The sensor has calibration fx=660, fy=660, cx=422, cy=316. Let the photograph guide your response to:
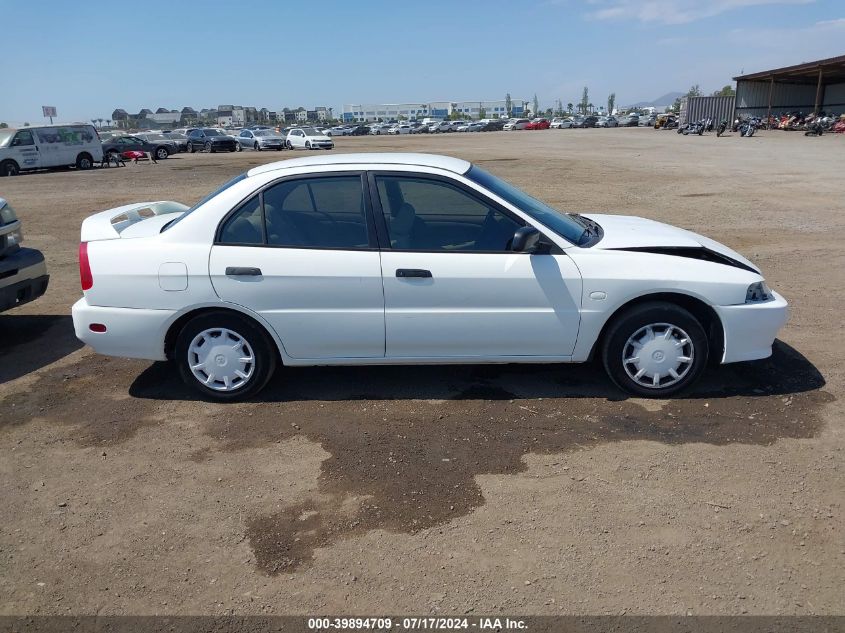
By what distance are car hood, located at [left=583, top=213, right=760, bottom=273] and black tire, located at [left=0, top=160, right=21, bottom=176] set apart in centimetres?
2717

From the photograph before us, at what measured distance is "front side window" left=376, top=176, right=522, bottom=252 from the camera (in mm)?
4492

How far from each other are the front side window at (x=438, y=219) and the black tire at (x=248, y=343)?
45.6 inches

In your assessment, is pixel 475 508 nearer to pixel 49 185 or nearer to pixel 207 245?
pixel 207 245

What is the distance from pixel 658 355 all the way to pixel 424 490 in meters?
1.94

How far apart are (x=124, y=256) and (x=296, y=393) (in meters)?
1.54

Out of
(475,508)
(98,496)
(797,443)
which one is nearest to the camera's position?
(475,508)

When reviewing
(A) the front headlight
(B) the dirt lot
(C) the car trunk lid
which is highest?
(C) the car trunk lid

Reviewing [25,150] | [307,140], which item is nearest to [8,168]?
[25,150]

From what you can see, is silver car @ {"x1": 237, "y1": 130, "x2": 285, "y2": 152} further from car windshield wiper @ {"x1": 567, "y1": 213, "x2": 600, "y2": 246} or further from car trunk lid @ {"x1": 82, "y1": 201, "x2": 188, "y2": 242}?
car windshield wiper @ {"x1": 567, "y1": 213, "x2": 600, "y2": 246}

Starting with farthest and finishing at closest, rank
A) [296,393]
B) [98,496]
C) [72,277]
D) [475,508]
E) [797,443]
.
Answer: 1. [72,277]
2. [296,393]
3. [797,443]
4. [98,496]
5. [475,508]

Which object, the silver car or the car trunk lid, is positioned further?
the silver car

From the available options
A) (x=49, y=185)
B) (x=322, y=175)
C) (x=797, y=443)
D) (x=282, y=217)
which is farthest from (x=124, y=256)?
(x=49, y=185)

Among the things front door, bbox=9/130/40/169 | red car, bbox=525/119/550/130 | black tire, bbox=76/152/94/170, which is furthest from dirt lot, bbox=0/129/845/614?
red car, bbox=525/119/550/130

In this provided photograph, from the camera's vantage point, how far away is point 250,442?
166 inches
